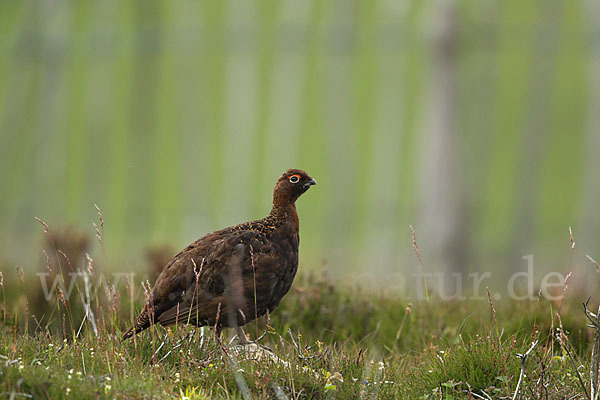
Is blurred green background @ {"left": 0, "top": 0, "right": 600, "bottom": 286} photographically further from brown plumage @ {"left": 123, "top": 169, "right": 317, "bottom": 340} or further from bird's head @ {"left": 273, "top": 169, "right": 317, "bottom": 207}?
brown plumage @ {"left": 123, "top": 169, "right": 317, "bottom": 340}

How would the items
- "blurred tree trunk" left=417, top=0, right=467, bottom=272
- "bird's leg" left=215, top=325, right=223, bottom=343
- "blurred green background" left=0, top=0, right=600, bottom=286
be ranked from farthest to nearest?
"blurred green background" left=0, top=0, right=600, bottom=286 → "blurred tree trunk" left=417, top=0, right=467, bottom=272 → "bird's leg" left=215, top=325, right=223, bottom=343

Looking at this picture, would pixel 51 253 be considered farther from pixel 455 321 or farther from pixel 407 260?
pixel 407 260

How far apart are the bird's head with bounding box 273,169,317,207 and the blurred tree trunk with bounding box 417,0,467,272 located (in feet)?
16.1

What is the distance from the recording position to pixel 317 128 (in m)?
28.0

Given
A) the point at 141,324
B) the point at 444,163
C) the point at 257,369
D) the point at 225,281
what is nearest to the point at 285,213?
the point at 225,281

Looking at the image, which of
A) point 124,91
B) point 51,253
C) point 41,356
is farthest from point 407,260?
point 124,91

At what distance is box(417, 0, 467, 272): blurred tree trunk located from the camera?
9570mm

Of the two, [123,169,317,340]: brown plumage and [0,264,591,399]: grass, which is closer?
[0,264,591,399]: grass

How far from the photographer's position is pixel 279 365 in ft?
13.3

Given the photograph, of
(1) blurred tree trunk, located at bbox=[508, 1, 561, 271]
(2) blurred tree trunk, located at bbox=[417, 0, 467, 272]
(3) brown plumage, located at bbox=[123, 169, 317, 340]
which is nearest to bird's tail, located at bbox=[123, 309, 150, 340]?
(3) brown plumage, located at bbox=[123, 169, 317, 340]

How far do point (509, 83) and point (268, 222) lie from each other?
25.3 m

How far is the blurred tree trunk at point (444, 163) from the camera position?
9570mm

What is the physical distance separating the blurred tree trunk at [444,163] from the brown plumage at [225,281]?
5164 millimetres

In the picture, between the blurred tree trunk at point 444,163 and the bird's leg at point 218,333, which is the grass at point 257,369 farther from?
the blurred tree trunk at point 444,163
